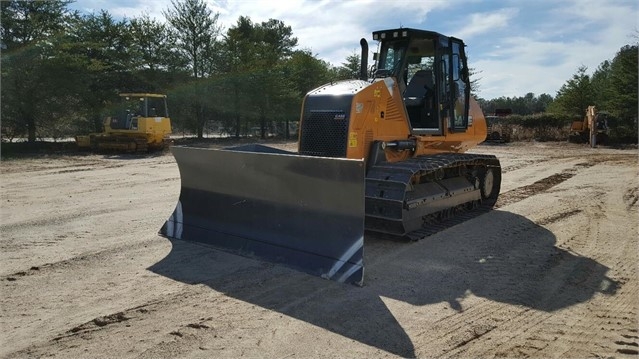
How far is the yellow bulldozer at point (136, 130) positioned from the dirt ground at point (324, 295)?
1163 centimetres

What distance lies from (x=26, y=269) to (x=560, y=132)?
29032 millimetres

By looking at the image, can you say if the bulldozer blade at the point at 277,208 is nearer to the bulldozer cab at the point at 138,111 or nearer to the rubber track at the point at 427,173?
the rubber track at the point at 427,173

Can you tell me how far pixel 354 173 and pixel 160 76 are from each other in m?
23.1


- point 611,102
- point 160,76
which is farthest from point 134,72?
point 611,102

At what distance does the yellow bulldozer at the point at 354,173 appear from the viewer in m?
4.54

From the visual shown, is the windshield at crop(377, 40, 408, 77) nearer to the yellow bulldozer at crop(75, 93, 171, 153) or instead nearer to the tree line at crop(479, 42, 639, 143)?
the yellow bulldozer at crop(75, 93, 171, 153)

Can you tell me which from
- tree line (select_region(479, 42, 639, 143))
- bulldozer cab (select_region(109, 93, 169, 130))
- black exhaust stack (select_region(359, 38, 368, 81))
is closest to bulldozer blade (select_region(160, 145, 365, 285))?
black exhaust stack (select_region(359, 38, 368, 81))

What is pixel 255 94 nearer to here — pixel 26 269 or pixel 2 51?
pixel 2 51

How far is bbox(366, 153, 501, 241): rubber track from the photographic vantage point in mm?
5520

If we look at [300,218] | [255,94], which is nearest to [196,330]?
[300,218]

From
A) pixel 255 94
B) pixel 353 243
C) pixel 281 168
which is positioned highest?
pixel 255 94

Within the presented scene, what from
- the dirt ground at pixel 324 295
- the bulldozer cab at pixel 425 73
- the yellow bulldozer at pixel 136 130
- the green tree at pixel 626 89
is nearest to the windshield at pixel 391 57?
the bulldozer cab at pixel 425 73

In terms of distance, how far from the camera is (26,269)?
4602 millimetres

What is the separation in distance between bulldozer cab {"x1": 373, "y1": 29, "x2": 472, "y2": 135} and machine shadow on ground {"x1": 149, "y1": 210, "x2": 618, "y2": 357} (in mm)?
2127
